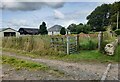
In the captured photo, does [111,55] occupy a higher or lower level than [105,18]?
lower

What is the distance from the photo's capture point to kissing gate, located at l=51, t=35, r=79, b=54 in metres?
12.8

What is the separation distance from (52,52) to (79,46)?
2.03 metres

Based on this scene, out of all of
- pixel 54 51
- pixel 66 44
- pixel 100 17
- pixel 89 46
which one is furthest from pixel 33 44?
pixel 100 17

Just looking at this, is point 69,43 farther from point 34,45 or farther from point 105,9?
point 105,9

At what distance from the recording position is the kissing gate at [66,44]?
41.9 ft

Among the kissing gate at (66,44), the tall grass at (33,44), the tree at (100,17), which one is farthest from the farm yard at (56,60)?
the tree at (100,17)

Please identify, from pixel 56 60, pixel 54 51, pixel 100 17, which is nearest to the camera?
pixel 56 60

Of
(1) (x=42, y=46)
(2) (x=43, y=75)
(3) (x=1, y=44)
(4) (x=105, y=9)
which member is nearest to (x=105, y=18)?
(4) (x=105, y=9)

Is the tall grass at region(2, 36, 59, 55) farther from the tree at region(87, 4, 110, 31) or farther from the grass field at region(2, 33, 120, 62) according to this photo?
the tree at region(87, 4, 110, 31)

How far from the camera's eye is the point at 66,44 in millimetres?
12945

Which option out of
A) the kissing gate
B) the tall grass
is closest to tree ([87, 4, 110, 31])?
the tall grass

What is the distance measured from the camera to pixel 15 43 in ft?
58.7

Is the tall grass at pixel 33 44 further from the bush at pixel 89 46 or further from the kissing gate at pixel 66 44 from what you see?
the bush at pixel 89 46

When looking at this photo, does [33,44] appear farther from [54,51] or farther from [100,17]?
[100,17]
